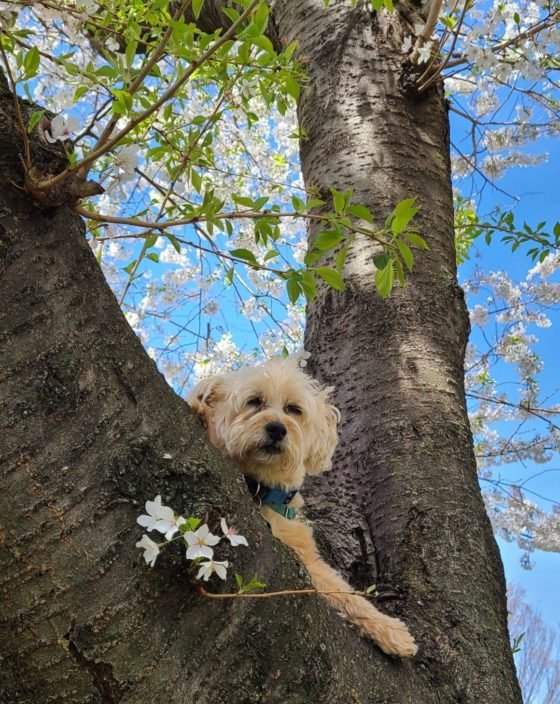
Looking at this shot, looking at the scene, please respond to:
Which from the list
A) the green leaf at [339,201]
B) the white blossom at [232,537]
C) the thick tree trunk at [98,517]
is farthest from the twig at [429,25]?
the white blossom at [232,537]

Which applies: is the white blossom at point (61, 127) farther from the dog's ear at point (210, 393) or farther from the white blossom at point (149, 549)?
the dog's ear at point (210, 393)

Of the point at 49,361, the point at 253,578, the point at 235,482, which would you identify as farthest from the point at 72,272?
the point at 253,578

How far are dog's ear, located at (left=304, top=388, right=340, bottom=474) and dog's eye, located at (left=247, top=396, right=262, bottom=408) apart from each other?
0.26 metres

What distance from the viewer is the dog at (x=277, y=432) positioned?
2.27 metres

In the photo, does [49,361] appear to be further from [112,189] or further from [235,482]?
[112,189]

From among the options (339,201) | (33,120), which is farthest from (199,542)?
(33,120)

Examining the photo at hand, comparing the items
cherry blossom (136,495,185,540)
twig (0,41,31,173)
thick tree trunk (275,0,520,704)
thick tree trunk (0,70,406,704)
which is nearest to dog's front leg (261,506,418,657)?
thick tree trunk (275,0,520,704)

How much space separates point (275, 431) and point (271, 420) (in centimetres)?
6

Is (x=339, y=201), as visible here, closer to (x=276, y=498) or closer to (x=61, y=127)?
(x=61, y=127)

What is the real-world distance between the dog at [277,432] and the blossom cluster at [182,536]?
92cm

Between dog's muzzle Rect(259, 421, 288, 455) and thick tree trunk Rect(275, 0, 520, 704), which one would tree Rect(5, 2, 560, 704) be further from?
dog's muzzle Rect(259, 421, 288, 455)

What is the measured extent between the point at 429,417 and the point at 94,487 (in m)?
1.48

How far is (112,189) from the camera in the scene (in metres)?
1.70

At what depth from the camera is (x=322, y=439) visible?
2727mm
